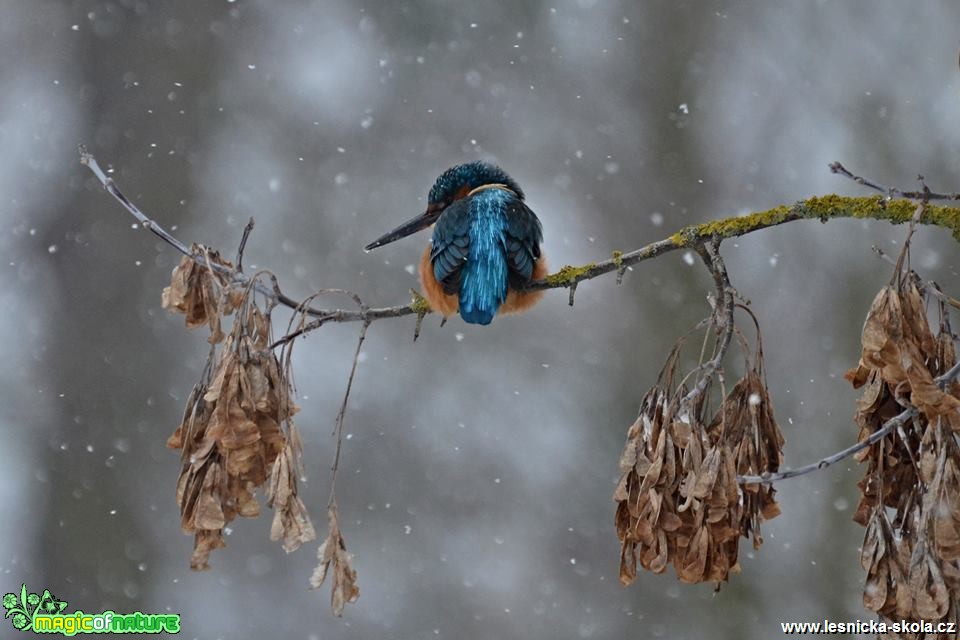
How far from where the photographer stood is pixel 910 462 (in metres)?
1.63

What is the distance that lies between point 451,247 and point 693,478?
1.32 meters

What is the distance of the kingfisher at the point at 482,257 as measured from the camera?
2.69m

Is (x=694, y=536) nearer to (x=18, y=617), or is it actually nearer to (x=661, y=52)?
(x=18, y=617)

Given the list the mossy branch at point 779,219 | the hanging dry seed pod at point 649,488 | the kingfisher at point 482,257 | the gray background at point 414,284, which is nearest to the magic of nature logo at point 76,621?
the gray background at point 414,284

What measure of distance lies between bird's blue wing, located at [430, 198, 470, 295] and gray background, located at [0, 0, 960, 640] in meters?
3.58

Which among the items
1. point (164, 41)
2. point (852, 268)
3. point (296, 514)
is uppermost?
point (164, 41)

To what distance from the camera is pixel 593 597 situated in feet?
22.9

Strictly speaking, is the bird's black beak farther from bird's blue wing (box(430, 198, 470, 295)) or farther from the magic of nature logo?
the magic of nature logo

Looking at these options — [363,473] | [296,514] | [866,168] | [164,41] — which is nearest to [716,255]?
[296,514]

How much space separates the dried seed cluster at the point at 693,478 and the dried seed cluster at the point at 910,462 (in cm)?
17

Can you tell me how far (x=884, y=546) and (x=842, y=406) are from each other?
15.9 feet

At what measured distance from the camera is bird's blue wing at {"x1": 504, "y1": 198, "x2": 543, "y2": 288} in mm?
2812

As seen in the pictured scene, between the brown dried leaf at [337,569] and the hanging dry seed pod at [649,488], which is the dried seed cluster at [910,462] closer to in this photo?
the hanging dry seed pod at [649,488]

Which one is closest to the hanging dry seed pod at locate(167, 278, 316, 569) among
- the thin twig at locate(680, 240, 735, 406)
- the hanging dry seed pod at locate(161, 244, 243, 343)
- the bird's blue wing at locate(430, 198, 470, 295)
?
the hanging dry seed pod at locate(161, 244, 243, 343)
